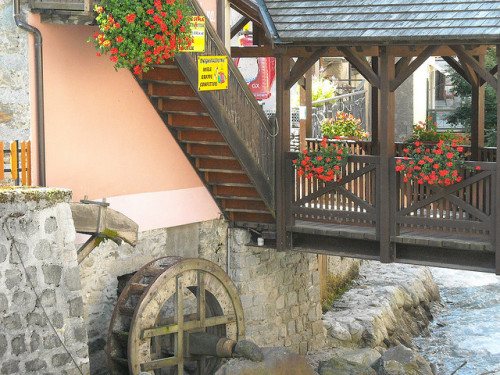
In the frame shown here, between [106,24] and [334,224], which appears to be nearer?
[106,24]

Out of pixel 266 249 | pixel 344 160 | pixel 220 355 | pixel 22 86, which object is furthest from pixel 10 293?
pixel 266 249

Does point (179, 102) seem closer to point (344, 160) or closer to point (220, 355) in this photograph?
point (344, 160)

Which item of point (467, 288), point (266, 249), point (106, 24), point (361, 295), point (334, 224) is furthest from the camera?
point (467, 288)

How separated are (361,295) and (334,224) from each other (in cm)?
522

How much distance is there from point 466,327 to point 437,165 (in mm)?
7128

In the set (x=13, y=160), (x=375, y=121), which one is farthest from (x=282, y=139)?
(x=13, y=160)

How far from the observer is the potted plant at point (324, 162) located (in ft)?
39.7

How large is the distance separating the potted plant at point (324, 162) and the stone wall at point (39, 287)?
151 inches

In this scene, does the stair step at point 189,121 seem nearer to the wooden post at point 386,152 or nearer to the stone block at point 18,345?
the wooden post at point 386,152

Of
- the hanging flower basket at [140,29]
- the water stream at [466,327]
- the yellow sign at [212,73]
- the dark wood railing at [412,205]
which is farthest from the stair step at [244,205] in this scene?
the water stream at [466,327]

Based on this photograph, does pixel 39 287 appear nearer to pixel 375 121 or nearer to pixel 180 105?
pixel 180 105

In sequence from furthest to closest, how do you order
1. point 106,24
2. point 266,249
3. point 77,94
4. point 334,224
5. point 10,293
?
point 266,249 < point 334,224 < point 77,94 < point 106,24 < point 10,293

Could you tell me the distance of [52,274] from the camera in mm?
9016

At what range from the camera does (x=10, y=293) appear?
8.74 m
